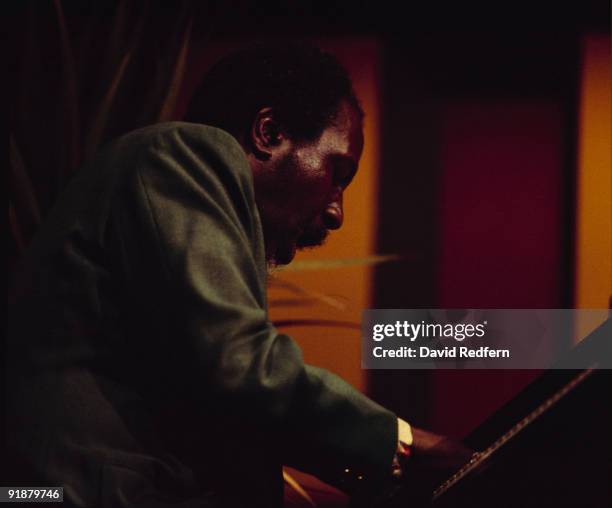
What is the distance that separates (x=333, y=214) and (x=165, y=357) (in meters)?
0.45

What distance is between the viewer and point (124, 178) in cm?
76

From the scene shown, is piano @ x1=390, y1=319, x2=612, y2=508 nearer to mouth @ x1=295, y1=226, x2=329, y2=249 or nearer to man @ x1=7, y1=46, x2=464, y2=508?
man @ x1=7, y1=46, x2=464, y2=508

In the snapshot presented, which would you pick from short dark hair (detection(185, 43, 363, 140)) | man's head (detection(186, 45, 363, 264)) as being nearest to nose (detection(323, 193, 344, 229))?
man's head (detection(186, 45, 363, 264))

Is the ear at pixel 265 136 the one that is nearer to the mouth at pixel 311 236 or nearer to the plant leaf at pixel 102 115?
the mouth at pixel 311 236

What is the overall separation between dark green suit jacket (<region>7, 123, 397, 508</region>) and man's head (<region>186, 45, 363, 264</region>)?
197 mm

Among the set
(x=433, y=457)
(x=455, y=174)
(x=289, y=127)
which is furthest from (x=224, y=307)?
(x=455, y=174)

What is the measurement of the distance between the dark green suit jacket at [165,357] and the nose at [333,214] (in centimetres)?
29

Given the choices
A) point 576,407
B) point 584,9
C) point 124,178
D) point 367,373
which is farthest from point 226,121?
point 584,9

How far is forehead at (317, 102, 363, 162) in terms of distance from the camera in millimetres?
1032

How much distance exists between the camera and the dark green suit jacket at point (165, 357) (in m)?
0.68

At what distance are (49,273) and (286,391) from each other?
0.31 meters

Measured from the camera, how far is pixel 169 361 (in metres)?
0.71

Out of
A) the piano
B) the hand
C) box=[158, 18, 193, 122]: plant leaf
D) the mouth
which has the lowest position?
the hand

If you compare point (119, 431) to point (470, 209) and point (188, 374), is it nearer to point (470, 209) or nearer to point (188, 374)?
point (188, 374)
